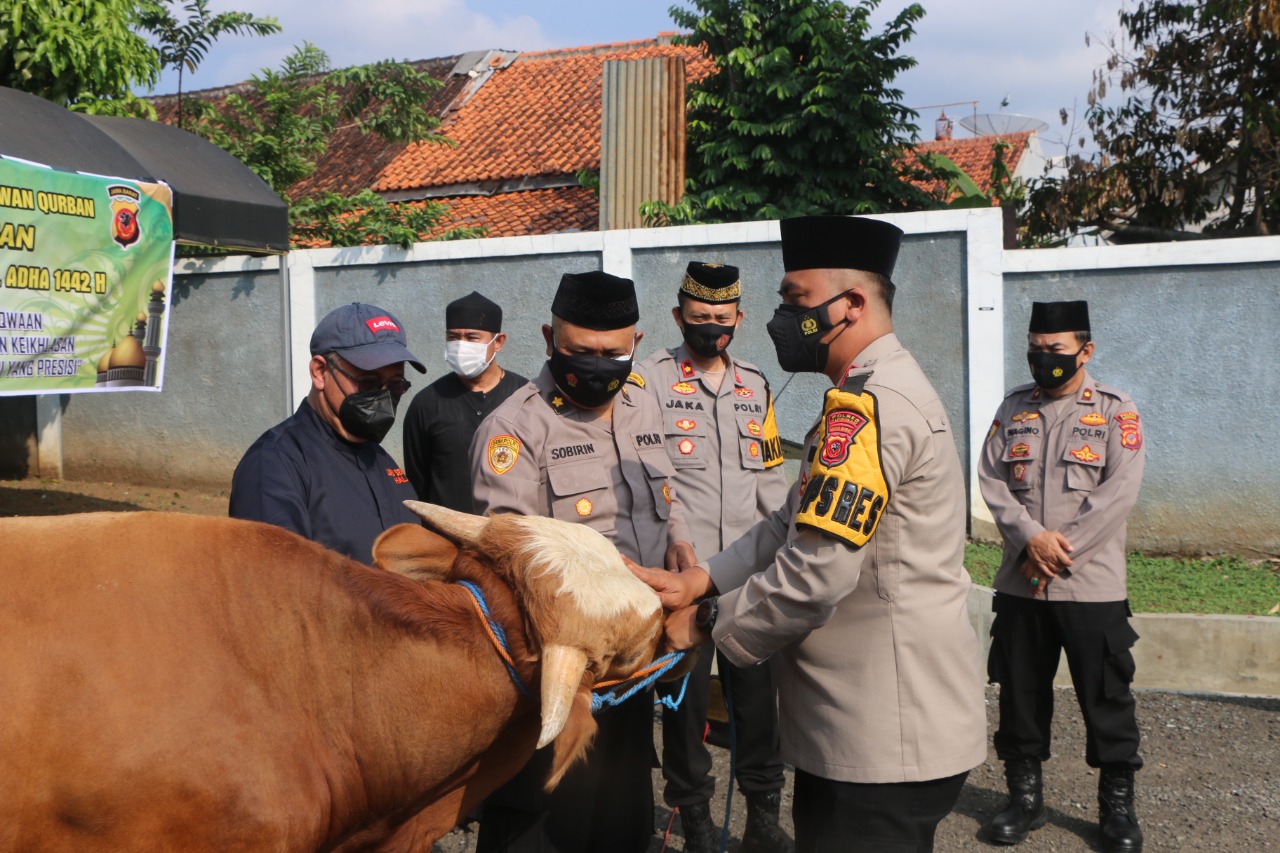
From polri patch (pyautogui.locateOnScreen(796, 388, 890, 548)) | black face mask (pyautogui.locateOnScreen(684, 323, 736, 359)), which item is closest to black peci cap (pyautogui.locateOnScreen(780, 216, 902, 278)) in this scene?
polri patch (pyautogui.locateOnScreen(796, 388, 890, 548))

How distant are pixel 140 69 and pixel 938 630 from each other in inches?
401

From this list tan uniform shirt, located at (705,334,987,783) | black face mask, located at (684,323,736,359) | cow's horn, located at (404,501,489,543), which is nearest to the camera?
cow's horn, located at (404,501,489,543)

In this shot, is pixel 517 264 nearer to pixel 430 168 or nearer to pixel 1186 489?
pixel 1186 489

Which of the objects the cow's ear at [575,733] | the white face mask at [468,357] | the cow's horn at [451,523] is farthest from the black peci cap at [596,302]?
the white face mask at [468,357]

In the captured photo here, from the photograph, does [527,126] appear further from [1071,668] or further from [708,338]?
[1071,668]

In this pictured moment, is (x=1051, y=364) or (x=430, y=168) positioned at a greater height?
(x=430, y=168)

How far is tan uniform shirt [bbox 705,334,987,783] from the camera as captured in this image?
2.49m

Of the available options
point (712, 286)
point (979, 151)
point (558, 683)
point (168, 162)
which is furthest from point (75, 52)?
point (979, 151)

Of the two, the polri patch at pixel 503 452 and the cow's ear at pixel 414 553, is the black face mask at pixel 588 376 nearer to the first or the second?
the polri patch at pixel 503 452

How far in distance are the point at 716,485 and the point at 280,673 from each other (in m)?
2.85

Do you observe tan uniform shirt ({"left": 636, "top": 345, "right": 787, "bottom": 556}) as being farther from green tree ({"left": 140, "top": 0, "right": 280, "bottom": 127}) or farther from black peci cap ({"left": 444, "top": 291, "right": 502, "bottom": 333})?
green tree ({"left": 140, "top": 0, "right": 280, "bottom": 127})

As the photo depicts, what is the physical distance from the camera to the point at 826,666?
2.67m

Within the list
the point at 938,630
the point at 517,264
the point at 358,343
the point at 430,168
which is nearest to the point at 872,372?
the point at 938,630

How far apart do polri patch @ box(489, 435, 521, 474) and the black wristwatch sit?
0.90 metres
